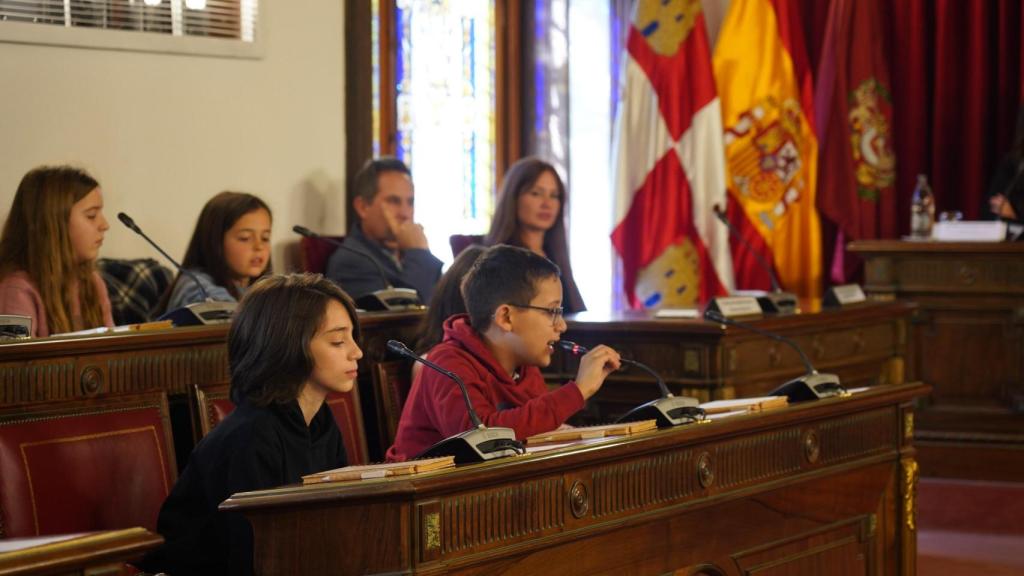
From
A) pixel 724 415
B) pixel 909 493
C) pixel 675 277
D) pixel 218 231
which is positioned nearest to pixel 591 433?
pixel 724 415

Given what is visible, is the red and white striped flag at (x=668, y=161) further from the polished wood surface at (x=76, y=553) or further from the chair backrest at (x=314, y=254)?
the polished wood surface at (x=76, y=553)

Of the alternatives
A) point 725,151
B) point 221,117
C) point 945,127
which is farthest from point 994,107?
point 221,117

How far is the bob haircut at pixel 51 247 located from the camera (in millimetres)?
3680

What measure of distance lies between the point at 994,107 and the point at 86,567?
229 inches

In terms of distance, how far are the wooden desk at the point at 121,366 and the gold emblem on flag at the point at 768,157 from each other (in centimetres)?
380

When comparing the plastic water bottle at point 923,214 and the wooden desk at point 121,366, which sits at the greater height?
the plastic water bottle at point 923,214

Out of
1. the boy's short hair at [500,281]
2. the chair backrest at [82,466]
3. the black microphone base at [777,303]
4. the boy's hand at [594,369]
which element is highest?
the boy's short hair at [500,281]

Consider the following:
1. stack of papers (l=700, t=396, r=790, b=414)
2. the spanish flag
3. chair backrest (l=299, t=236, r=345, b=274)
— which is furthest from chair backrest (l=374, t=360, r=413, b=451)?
the spanish flag

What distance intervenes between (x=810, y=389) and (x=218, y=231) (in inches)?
76.6

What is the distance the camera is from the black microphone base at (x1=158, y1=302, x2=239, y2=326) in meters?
3.44

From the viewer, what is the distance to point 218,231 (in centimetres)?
423

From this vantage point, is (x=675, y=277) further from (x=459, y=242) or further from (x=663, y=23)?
(x=459, y=242)

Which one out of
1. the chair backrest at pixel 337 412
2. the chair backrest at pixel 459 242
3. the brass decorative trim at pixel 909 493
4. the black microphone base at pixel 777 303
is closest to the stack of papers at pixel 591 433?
the chair backrest at pixel 337 412

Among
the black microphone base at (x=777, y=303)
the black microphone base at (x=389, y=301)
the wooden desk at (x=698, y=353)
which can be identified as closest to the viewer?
the black microphone base at (x=389, y=301)
